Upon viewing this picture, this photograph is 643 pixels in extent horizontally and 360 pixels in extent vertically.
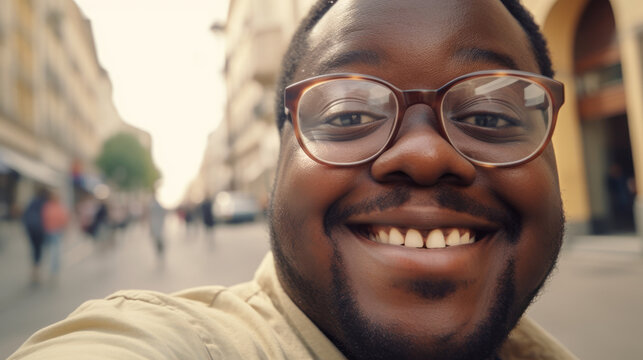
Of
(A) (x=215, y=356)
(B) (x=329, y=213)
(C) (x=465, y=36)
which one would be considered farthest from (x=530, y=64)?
(A) (x=215, y=356)

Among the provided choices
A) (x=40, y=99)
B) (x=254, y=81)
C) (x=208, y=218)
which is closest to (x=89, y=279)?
(x=208, y=218)

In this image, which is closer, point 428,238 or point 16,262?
point 428,238

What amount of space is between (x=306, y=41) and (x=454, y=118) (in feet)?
1.62

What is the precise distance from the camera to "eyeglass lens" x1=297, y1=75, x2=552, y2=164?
43.1 inches

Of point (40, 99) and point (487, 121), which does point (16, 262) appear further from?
point (40, 99)

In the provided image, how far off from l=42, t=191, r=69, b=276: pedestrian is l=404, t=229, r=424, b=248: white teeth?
8198 millimetres

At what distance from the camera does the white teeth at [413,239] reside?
3.43 feet

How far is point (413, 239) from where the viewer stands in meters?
1.04

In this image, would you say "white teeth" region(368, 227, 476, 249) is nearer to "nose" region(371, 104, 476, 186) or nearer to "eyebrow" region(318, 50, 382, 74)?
"nose" region(371, 104, 476, 186)

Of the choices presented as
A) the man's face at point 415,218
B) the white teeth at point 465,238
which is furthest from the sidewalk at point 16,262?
the white teeth at point 465,238

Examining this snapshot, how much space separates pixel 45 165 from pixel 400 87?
92.9 ft

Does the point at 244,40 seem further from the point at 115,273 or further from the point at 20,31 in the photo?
the point at 115,273

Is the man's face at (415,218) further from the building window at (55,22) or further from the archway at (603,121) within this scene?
the building window at (55,22)

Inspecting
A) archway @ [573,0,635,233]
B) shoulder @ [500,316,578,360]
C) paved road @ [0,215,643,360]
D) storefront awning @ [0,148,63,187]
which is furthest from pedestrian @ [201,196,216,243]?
shoulder @ [500,316,578,360]
